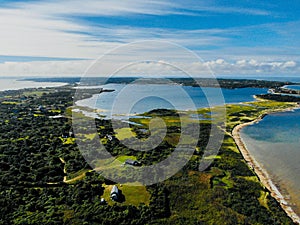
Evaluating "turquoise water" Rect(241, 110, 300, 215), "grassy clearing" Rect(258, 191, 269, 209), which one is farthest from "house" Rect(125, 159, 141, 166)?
"turquoise water" Rect(241, 110, 300, 215)

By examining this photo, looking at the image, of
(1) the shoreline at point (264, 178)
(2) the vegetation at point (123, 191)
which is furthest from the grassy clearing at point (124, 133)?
(1) the shoreline at point (264, 178)

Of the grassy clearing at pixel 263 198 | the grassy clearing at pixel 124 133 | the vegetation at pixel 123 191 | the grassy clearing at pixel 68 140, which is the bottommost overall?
the grassy clearing at pixel 263 198

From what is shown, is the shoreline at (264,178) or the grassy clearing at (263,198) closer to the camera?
the shoreline at (264,178)

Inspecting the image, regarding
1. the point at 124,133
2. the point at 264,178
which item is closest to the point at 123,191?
the point at 264,178

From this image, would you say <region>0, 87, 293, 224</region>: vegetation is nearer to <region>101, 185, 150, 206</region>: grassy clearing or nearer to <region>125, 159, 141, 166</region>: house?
<region>101, 185, 150, 206</region>: grassy clearing

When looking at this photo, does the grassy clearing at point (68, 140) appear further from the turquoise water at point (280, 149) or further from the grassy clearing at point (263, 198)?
the grassy clearing at point (263, 198)

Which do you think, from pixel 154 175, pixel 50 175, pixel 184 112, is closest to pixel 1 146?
pixel 50 175

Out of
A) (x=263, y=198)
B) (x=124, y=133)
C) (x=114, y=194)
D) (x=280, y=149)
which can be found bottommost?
(x=263, y=198)

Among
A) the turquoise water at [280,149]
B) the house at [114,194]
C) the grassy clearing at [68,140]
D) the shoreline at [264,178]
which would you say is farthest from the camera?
the grassy clearing at [68,140]

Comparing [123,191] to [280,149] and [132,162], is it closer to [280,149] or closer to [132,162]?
[132,162]

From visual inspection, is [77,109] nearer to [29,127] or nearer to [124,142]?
[29,127]
